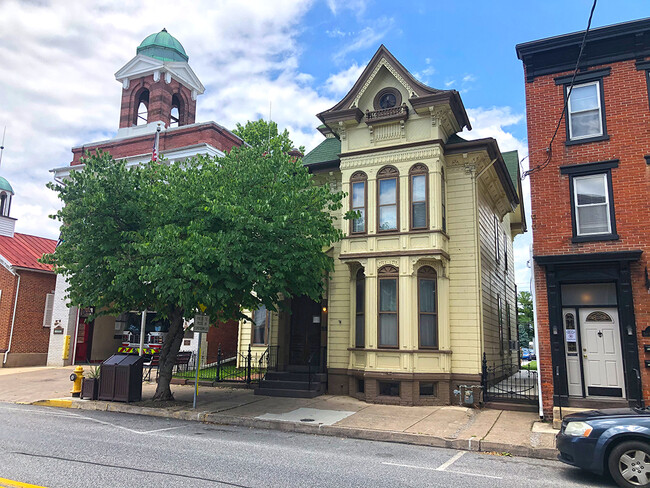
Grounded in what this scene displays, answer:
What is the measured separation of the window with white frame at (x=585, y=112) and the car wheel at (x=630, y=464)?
891cm

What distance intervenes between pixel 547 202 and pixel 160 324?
19.2m

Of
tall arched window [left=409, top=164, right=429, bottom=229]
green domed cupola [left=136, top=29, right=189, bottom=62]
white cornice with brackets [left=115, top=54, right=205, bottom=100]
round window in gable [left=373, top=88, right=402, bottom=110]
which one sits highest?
green domed cupola [left=136, top=29, right=189, bottom=62]

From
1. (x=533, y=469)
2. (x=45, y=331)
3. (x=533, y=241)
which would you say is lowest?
(x=533, y=469)

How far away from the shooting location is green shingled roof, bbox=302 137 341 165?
775 inches

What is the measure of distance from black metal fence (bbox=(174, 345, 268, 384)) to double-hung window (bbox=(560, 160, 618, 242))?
11008 mm

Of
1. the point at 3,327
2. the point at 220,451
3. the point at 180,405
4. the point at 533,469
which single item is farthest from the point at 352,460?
the point at 3,327

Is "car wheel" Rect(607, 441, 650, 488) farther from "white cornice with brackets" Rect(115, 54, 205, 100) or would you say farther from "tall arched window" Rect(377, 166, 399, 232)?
"white cornice with brackets" Rect(115, 54, 205, 100)

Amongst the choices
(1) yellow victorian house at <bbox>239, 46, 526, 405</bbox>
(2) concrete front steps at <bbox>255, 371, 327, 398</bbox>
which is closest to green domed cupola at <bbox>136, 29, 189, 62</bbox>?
(1) yellow victorian house at <bbox>239, 46, 526, 405</bbox>

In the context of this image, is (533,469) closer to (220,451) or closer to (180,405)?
(220,451)

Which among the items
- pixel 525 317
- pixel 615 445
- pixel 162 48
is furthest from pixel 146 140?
pixel 525 317

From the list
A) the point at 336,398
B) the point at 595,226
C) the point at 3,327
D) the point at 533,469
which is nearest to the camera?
the point at 533,469

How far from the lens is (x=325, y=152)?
20.1m

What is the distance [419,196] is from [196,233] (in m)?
7.38

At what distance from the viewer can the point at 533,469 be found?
8586mm
